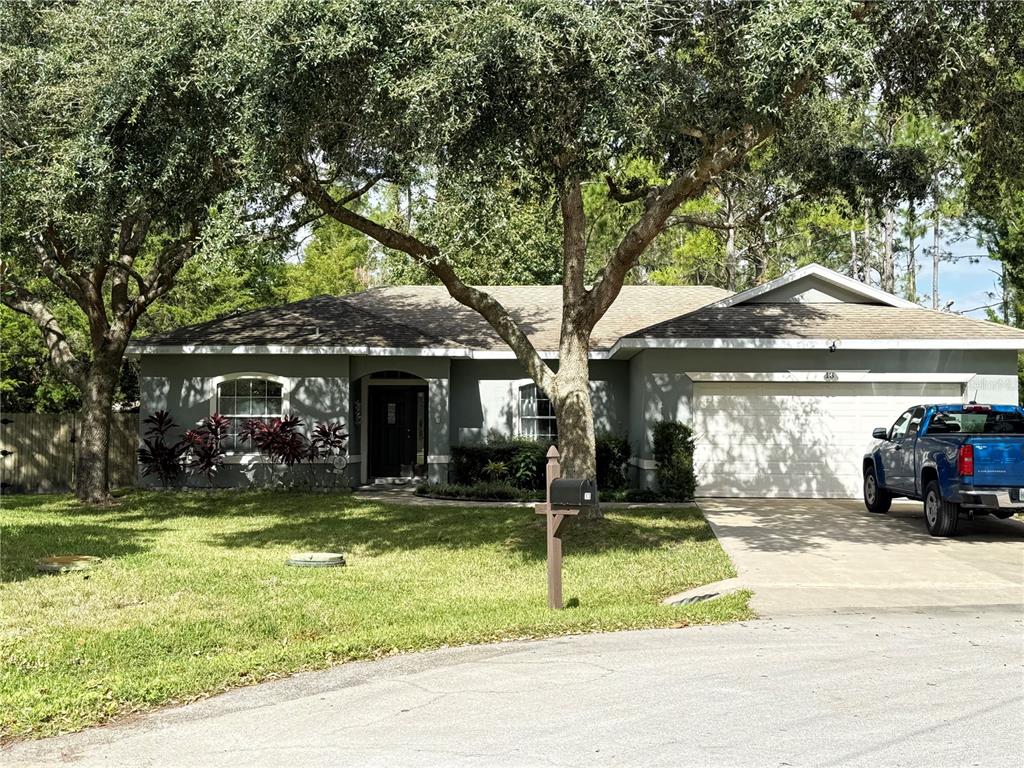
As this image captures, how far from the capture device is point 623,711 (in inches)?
229

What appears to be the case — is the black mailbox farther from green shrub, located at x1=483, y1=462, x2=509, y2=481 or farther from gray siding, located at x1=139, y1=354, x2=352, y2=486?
gray siding, located at x1=139, y1=354, x2=352, y2=486

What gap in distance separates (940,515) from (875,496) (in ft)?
9.74

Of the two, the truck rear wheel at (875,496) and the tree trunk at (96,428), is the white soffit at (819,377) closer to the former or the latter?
the truck rear wheel at (875,496)

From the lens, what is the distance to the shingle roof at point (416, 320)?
20.9 meters

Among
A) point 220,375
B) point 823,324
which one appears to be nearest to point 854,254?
point 823,324

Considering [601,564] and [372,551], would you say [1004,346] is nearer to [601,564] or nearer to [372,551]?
[601,564]

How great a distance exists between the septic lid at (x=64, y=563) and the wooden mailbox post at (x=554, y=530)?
5.51 m

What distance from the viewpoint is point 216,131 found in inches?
464

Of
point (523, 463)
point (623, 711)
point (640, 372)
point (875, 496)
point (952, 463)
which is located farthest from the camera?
point (523, 463)

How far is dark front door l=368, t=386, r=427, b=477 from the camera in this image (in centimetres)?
2316

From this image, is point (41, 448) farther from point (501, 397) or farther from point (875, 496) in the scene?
point (875, 496)

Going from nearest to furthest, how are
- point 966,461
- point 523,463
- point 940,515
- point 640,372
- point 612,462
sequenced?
point 966,461
point 940,515
point 640,372
point 523,463
point 612,462

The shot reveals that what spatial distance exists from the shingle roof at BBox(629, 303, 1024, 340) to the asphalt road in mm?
10960

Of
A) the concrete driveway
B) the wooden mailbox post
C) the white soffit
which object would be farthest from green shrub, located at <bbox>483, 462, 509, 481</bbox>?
the wooden mailbox post
